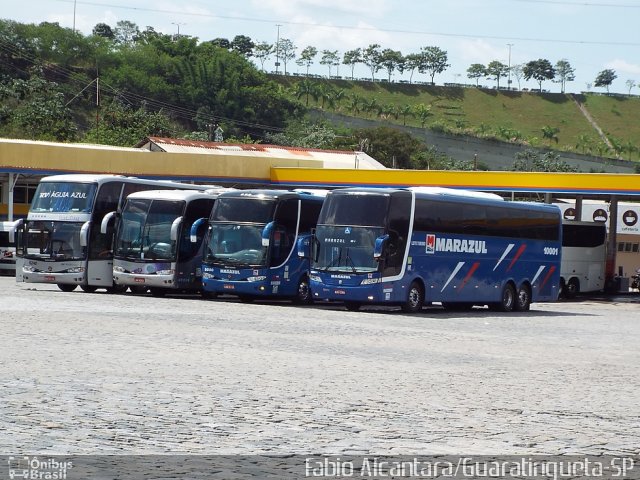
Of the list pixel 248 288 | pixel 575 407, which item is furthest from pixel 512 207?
pixel 575 407

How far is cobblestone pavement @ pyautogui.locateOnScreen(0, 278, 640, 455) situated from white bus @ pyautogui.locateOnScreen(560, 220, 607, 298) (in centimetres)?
2641

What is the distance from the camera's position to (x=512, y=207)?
35.2 metres

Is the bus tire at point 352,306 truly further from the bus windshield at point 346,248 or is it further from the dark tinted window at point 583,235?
the dark tinted window at point 583,235

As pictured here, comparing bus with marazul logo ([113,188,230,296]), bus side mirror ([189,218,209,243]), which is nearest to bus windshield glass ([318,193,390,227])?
bus side mirror ([189,218,209,243])

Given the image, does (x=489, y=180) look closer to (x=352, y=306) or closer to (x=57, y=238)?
(x=352, y=306)

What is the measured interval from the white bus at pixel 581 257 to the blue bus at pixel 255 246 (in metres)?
20.2

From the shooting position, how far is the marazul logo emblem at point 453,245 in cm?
3098

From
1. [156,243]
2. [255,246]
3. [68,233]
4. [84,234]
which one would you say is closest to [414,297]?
[255,246]

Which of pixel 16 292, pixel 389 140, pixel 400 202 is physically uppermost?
pixel 389 140

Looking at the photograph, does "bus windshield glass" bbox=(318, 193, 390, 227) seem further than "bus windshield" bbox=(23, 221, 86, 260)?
No

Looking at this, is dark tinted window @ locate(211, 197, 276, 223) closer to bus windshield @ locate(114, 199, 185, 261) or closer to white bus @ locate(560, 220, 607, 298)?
bus windshield @ locate(114, 199, 185, 261)

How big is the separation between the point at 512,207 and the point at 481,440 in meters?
26.2

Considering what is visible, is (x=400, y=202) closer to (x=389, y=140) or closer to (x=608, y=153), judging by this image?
(x=389, y=140)

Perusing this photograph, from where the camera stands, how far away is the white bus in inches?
1970
